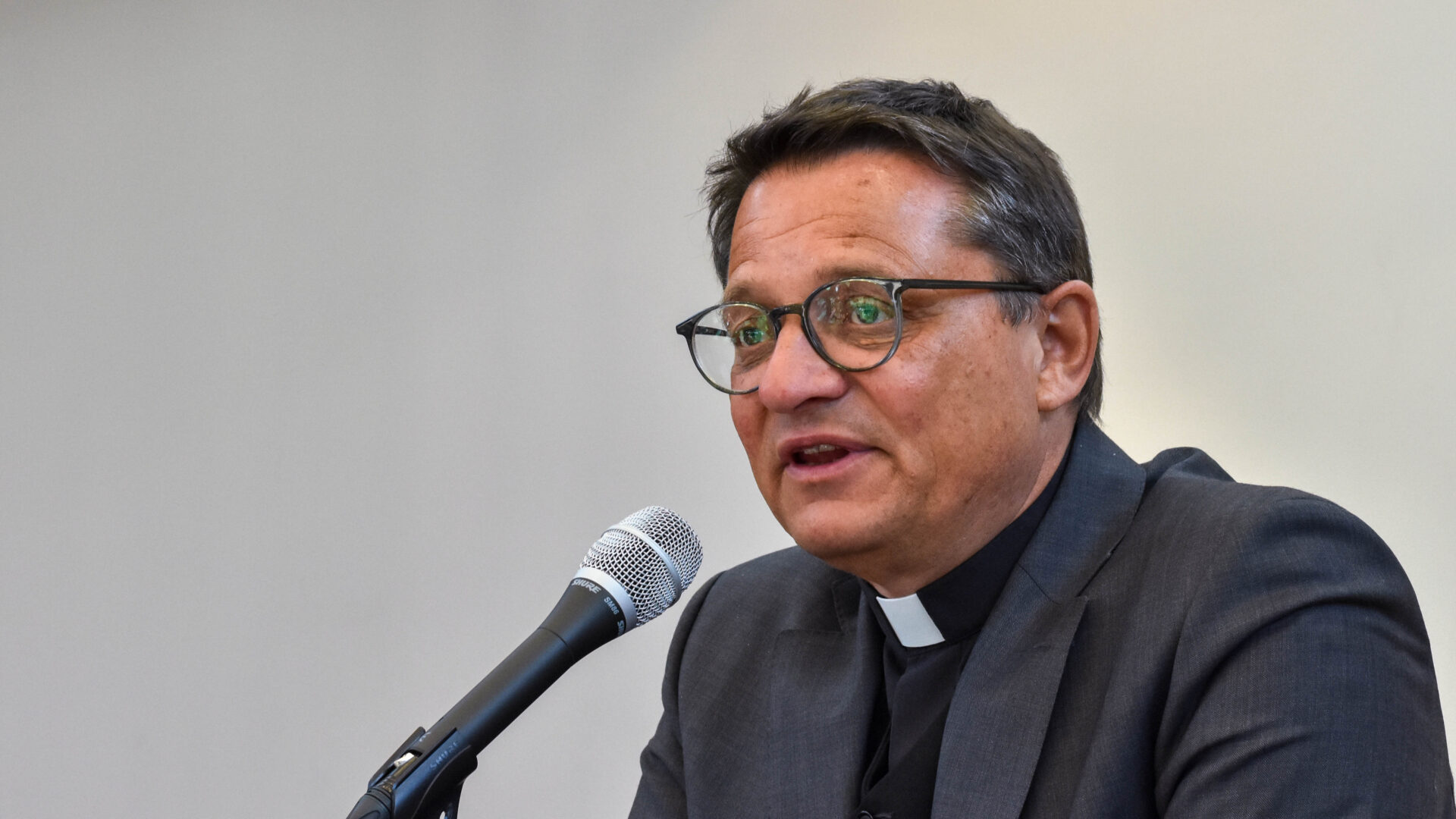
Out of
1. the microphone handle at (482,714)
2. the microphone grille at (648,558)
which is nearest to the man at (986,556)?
the microphone grille at (648,558)

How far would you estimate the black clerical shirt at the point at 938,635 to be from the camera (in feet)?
5.17

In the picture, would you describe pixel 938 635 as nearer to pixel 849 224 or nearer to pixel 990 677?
pixel 990 677

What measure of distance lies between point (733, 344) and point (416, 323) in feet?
5.17

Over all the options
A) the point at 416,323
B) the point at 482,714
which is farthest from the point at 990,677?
the point at 416,323

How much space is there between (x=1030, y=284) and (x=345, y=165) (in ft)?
7.16

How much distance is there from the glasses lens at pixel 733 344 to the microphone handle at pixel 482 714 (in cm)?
47

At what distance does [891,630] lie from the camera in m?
1.68

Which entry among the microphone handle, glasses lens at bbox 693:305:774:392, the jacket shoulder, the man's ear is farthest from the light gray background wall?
the microphone handle

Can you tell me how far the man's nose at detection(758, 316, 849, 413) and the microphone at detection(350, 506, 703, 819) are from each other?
0.68 feet

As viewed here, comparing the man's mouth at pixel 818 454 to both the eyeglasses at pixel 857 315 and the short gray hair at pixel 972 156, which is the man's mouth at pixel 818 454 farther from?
the short gray hair at pixel 972 156

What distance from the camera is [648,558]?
4.16 ft

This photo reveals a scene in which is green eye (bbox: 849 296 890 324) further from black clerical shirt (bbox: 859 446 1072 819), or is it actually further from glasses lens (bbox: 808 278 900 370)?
black clerical shirt (bbox: 859 446 1072 819)

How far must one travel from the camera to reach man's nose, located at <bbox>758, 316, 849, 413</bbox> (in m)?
1.43

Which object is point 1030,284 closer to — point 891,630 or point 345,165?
point 891,630
